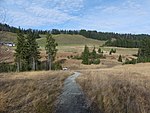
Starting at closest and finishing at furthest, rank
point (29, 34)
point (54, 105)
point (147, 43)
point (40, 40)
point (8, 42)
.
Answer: point (8, 42), point (54, 105), point (29, 34), point (147, 43), point (40, 40)

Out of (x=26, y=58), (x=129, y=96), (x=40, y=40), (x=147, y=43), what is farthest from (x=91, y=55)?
(x=129, y=96)

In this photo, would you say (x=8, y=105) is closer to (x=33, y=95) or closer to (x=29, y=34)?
(x=33, y=95)

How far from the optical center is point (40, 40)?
196m

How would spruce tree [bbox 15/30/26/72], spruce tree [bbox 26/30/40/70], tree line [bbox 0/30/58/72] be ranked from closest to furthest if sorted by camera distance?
spruce tree [bbox 15/30/26/72] → tree line [bbox 0/30/58/72] → spruce tree [bbox 26/30/40/70]

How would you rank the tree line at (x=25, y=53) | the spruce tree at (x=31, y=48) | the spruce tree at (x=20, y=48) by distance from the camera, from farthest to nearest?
1. the spruce tree at (x=31, y=48)
2. the tree line at (x=25, y=53)
3. the spruce tree at (x=20, y=48)

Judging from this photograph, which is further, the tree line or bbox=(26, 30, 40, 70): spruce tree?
bbox=(26, 30, 40, 70): spruce tree

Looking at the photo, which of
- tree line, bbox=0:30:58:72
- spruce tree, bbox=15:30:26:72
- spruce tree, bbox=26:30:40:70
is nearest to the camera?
spruce tree, bbox=15:30:26:72

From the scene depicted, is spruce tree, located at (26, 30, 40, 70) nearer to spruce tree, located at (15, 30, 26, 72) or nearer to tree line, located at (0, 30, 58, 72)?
tree line, located at (0, 30, 58, 72)

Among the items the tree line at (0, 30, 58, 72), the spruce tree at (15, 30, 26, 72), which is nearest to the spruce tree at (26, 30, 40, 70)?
the tree line at (0, 30, 58, 72)

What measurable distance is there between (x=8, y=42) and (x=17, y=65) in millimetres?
65533

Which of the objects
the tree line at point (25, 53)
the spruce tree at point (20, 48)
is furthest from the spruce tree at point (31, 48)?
the spruce tree at point (20, 48)

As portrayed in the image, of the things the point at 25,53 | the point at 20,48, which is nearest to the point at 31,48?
the point at 25,53

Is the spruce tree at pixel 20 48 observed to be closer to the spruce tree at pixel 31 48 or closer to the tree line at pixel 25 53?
the tree line at pixel 25 53

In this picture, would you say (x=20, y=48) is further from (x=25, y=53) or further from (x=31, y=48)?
(x=31, y=48)
